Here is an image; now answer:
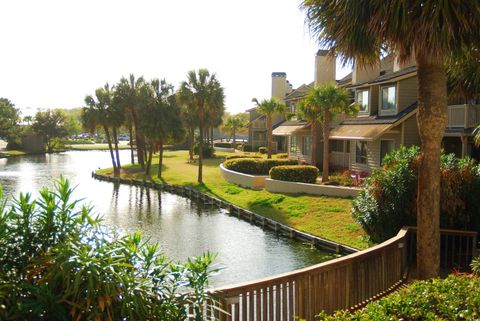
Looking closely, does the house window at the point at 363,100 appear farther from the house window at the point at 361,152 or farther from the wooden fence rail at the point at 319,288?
the wooden fence rail at the point at 319,288

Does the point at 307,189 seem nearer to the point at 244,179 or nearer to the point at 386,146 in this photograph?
the point at 386,146

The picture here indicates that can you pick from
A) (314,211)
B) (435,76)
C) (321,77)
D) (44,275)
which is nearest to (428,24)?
(435,76)

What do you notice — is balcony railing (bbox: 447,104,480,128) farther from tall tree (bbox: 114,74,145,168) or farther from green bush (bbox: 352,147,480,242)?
tall tree (bbox: 114,74,145,168)

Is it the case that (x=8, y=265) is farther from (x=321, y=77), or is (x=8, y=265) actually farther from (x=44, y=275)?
(x=321, y=77)

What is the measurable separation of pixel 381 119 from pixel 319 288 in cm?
2380

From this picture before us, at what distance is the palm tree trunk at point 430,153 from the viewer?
29.7ft

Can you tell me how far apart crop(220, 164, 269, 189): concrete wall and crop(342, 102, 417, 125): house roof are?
7.33 metres

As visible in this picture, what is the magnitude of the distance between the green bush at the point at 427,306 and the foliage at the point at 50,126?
94.4 metres

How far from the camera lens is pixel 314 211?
23.6 metres

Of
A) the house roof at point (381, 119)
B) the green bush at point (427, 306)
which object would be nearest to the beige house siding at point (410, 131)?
the house roof at point (381, 119)

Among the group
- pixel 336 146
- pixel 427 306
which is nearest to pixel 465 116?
pixel 336 146

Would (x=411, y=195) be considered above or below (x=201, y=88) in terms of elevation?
below

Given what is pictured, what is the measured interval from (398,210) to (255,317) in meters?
7.17

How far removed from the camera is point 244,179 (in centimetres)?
3359
